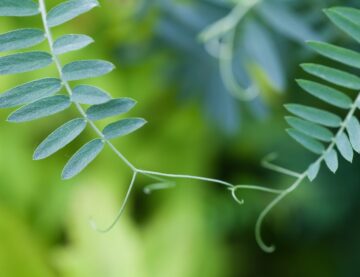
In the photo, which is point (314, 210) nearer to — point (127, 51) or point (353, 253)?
point (353, 253)

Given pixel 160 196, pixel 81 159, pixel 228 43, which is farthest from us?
pixel 160 196

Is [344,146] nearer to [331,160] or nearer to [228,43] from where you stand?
A: [331,160]

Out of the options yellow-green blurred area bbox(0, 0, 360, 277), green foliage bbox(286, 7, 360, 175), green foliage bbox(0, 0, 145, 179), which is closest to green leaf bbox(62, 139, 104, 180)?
green foliage bbox(0, 0, 145, 179)

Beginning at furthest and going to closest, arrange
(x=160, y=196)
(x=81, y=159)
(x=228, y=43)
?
(x=160, y=196) → (x=228, y=43) → (x=81, y=159)

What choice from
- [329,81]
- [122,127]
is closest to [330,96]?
[329,81]

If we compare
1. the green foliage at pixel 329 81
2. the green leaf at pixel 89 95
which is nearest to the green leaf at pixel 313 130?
the green foliage at pixel 329 81

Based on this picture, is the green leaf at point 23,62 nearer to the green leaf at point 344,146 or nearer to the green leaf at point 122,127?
the green leaf at point 122,127

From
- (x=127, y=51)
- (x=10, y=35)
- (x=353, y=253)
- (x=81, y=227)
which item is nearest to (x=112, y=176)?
(x=81, y=227)
